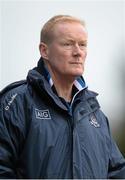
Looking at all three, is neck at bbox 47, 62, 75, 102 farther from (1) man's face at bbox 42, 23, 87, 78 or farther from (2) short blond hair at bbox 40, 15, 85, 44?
(2) short blond hair at bbox 40, 15, 85, 44

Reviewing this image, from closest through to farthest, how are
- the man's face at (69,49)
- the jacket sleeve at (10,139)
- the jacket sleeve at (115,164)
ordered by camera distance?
1. the jacket sleeve at (10,139)
2. the man's face at (69,49)
3. the jacket sleeve at (115,164)

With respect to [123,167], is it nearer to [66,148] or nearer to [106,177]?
[106,177]

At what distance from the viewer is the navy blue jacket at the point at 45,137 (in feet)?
8.87

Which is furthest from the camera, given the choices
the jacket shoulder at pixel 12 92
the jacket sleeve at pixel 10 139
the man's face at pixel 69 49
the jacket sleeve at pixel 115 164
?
the jacket sleeve at pixel 115 164

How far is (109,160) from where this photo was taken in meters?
3.04

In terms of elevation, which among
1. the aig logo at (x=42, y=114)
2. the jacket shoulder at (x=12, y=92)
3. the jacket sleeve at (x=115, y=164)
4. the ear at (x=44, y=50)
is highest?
the ear at (x=44, y=50)

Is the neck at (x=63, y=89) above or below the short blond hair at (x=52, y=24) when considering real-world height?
below

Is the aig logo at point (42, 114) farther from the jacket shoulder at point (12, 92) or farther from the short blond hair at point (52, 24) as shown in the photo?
the short blond hair at point (52, 24)

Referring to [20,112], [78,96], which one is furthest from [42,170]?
[78,96]

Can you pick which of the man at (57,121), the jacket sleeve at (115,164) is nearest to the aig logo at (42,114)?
the man at (57,121)

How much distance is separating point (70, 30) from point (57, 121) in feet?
1.94

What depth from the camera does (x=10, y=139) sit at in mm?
2709

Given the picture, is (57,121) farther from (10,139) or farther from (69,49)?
(69,49)

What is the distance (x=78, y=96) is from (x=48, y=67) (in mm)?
270
